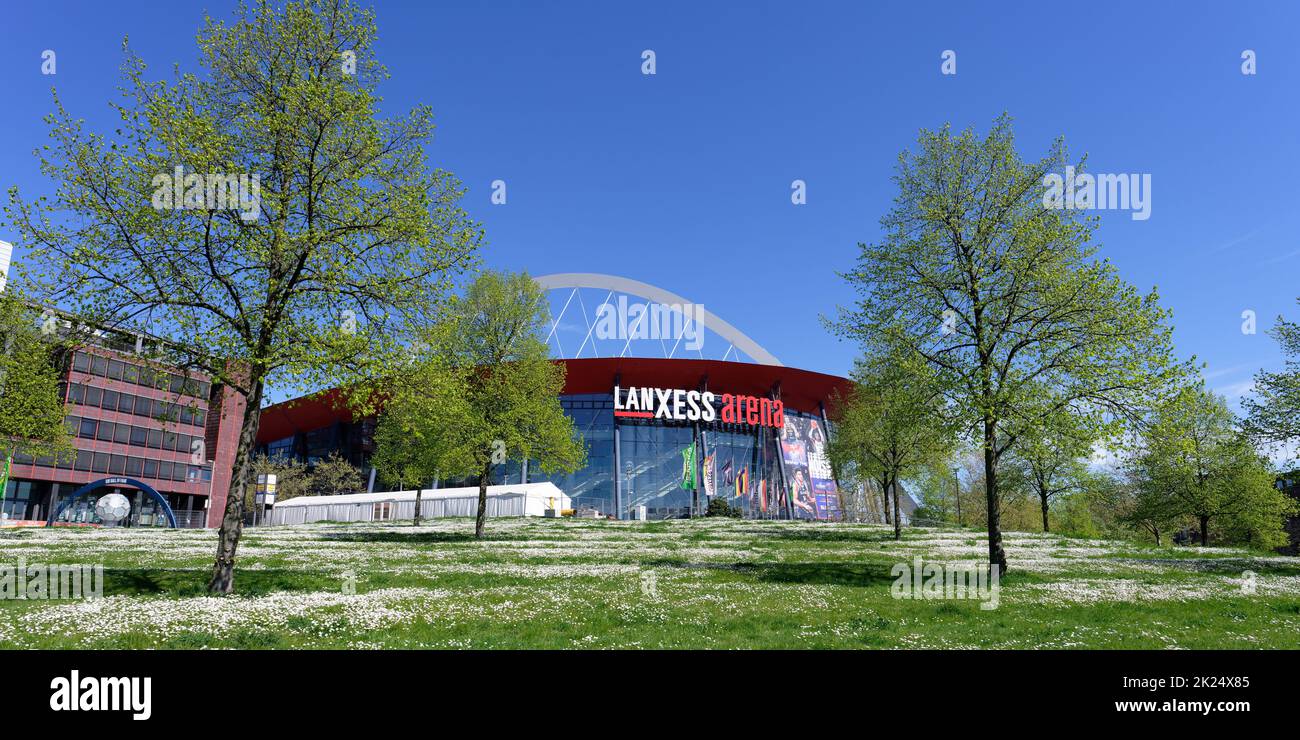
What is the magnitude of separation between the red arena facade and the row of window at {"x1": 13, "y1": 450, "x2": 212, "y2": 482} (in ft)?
50.1

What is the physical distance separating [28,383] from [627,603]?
1707 centimetres

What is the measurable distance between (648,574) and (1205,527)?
53394 millimetres

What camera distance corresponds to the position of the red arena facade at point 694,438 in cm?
8781

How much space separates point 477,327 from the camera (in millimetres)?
39062

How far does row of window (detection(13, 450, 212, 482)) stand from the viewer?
83.1 metres

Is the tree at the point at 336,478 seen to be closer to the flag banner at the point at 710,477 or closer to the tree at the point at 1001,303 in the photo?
the flag banner at the point at 710,477

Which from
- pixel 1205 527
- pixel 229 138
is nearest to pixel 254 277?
pixel 229 138

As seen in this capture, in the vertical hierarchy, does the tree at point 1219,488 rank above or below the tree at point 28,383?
below

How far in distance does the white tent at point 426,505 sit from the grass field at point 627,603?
4136 centimetres

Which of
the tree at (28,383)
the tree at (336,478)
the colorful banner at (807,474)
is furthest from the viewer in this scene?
the colorful banner at (807,474)

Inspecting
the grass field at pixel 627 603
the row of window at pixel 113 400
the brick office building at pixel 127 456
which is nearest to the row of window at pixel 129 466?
the brick office building at pixel 127 456

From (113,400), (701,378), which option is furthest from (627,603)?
(113,400)

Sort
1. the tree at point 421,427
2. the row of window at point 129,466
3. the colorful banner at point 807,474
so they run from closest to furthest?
the tree at point 421,427 → the row of window at point 129,466 → the colorful banner at point 807,474

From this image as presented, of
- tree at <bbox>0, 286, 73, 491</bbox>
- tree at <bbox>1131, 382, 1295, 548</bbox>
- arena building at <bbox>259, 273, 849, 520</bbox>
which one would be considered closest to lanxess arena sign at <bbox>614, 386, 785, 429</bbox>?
arena building at <bbox>259, 273, 849, 520</bbox>
